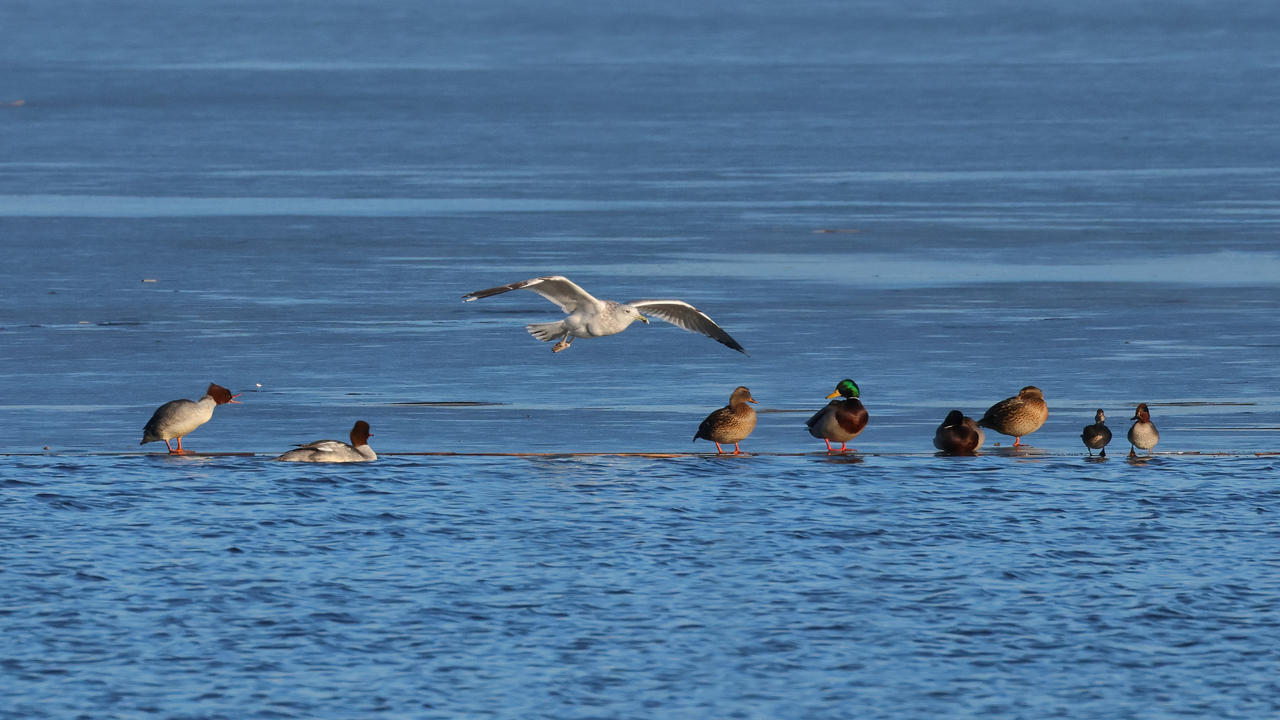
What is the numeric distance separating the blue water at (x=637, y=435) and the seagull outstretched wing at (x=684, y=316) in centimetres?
49

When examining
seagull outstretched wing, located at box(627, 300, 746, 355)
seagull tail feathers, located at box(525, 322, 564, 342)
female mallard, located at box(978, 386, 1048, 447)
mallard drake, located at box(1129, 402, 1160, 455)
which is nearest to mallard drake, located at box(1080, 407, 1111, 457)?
mallard drake, located at box(1129, 402, 1160, 455)

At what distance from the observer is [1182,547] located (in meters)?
12.0

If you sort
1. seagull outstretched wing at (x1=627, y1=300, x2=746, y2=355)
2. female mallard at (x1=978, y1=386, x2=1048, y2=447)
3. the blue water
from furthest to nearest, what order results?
seagull outstretched wing at (x1=627, y1=300, x2=746, y2=355) → female mallard at (x1=978, y1=386, x2=1048, y2=447) → the blue water

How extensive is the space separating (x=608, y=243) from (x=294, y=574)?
14911 mm

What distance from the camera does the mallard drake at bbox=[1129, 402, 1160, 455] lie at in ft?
45.5

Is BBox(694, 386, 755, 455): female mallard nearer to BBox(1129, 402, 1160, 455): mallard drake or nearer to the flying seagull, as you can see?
the flying seagull

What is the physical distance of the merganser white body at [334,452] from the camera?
13797 mm

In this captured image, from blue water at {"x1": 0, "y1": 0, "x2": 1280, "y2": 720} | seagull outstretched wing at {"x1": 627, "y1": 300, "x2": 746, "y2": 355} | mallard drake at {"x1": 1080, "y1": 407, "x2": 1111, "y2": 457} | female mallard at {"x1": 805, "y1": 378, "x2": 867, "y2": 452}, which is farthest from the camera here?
seagull outstretched wing at {"x1": 627, "y1": 300, "x2": 746, "y2": 355}

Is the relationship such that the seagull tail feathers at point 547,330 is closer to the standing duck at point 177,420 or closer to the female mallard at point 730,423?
the female mallard at point 730,423

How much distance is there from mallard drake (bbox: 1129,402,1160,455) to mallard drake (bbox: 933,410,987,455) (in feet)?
3.13

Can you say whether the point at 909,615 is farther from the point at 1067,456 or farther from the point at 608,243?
the point at 608,243

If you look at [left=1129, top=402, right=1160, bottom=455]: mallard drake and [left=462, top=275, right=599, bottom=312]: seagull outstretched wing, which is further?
[left=462, top=275, right=599, bottom=312]: seagull outstretched wing

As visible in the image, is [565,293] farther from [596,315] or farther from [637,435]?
[637,435]

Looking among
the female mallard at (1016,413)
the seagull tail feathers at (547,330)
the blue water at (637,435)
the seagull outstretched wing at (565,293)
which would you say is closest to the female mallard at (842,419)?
the blue water at (637,435)
